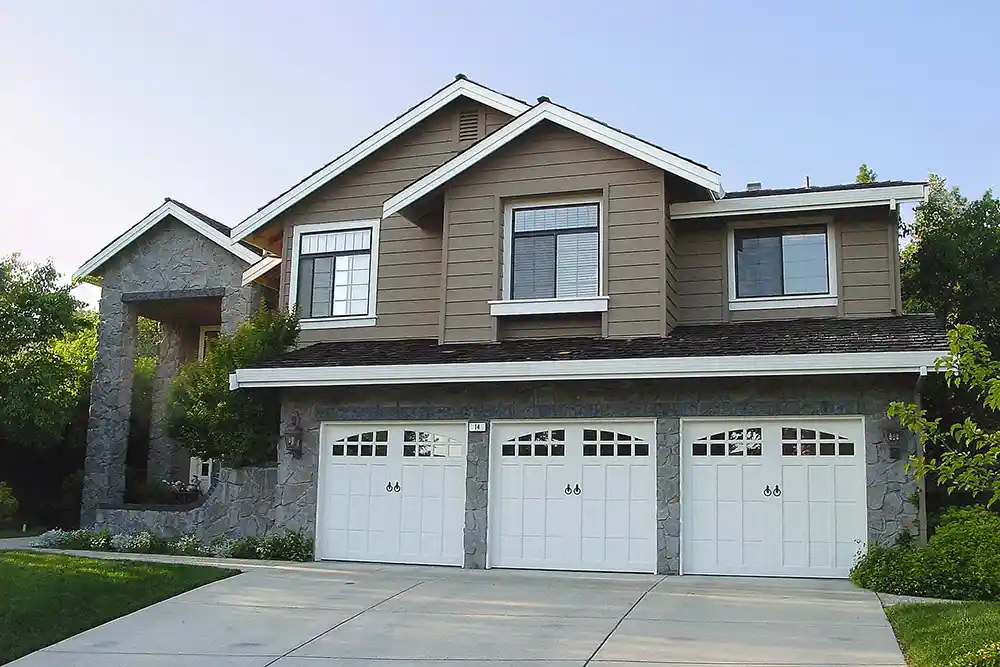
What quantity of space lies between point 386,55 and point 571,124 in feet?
8.82

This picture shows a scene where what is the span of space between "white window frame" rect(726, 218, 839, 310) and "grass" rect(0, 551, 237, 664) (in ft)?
25.5

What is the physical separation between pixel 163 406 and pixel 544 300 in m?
9.62

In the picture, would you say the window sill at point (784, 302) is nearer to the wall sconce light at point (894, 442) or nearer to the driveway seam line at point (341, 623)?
the wall sconce light at point (894, 442)

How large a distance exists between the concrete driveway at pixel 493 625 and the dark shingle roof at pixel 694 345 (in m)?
2.74

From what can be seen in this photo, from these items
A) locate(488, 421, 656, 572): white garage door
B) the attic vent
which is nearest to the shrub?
locate(488, 421, 656, 572): white garage door

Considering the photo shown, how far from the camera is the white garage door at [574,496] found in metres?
13.2

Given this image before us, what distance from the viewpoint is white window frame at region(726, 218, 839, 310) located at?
14.3m

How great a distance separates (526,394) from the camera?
45.0 feet

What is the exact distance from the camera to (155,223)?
1872cm

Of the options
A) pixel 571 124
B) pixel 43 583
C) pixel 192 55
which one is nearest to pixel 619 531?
pixel 571 124

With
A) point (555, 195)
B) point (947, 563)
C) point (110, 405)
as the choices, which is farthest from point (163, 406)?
point (947, 563)

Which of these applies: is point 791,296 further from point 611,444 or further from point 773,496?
point 611,444

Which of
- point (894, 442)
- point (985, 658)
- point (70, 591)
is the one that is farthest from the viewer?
point (894, 442)

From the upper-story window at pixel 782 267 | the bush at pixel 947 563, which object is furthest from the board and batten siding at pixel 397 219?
the bush at pixel 947 563
